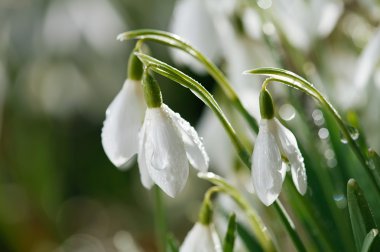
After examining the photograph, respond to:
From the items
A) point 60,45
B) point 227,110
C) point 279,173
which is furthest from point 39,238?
point 279,173

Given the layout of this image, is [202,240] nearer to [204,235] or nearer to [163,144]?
[204,235]

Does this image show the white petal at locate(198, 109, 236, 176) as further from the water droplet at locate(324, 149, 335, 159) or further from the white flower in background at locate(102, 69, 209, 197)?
the white flower in background at locate(102, 69, 209, 197)

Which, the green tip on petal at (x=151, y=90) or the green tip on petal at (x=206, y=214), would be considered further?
the green tip on petal at (x=206, y=214)

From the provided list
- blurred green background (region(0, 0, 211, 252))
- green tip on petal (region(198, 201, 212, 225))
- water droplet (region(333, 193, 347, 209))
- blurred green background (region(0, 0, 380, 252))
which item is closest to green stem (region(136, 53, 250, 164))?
green tip on petal (region(198, 201, 212, 225))

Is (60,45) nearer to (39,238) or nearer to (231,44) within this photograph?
(39,238)

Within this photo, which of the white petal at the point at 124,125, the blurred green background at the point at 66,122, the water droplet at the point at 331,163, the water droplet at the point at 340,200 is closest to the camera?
the white petal at the point at 124,125

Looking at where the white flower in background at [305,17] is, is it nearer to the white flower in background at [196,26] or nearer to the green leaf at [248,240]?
the white flower in background at [196,26]

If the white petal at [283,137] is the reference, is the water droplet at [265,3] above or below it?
above

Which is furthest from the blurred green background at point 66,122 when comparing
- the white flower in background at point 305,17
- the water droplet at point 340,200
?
the water droplet at point 340,200
